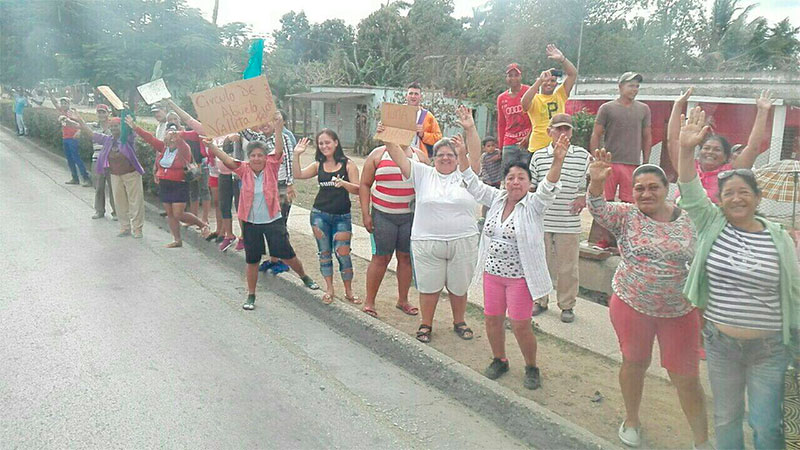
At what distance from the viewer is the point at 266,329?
566 centimetres

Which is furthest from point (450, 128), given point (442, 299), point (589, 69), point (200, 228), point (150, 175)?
point (442, 299)

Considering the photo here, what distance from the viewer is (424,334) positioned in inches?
201

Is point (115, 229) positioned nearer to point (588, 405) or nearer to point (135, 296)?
point (135, 296)

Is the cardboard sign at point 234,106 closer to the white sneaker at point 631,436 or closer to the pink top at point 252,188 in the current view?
the pink top at point 252,188

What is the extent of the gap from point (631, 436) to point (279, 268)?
4.47 metres

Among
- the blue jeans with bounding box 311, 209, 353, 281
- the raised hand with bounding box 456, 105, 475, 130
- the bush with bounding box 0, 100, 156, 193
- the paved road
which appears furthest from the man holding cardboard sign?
the bush with bounding box 0, 100, 156, 193

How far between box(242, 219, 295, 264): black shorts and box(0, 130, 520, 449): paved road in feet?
1.84

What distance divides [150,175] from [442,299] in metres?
7.81

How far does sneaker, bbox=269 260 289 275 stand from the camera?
703 cm

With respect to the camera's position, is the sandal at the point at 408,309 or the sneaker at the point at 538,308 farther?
the sandal at the point at 408,309

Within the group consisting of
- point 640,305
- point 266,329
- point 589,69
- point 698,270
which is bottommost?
point 266,329

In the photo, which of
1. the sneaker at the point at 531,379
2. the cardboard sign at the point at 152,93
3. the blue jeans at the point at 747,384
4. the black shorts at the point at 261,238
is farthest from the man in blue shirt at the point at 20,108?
the blue jeans at the point at 747,384

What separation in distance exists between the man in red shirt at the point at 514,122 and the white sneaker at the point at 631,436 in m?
3.42

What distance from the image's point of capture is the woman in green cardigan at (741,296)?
114 inches
